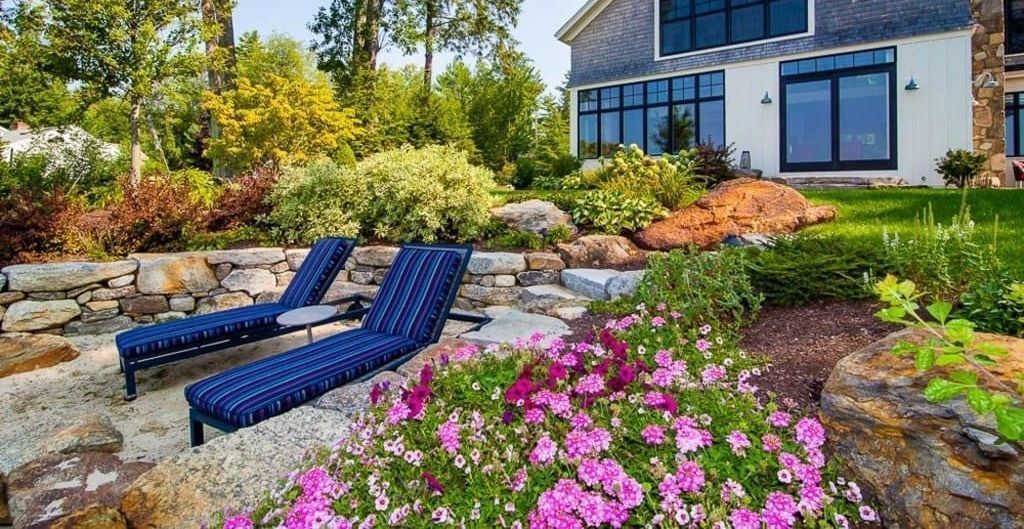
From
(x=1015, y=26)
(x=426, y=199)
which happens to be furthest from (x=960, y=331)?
(x=1015, y=26)

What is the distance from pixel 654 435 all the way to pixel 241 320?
371 centimetres

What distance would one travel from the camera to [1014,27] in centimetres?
1449

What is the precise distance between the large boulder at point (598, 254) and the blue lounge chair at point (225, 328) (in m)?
2.14

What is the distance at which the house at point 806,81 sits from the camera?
441 inches

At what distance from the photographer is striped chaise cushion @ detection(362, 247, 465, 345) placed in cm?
390

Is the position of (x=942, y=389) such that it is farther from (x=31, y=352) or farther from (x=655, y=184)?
(x=31, y=352)

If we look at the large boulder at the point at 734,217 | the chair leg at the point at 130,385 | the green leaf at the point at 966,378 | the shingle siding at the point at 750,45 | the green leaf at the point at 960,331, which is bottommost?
the chair leg at the point at 130,385

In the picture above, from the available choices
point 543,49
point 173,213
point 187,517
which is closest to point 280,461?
point 187,517

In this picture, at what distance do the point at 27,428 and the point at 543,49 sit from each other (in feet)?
75.5

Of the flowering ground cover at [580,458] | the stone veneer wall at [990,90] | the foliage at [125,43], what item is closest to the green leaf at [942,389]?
the flowering ground cover at [580,458]

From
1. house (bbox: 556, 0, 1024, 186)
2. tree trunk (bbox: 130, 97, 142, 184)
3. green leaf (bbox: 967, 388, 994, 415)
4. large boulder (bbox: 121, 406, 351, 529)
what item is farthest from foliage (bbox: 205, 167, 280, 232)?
house (bbox: 556, 0, 1024, 186)

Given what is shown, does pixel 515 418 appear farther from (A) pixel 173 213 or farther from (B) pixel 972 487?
(A) pixel 173 213

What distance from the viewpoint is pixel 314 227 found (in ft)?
21.7

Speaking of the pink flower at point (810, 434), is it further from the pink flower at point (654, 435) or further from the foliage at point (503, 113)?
the foliage at point (503, 113)
